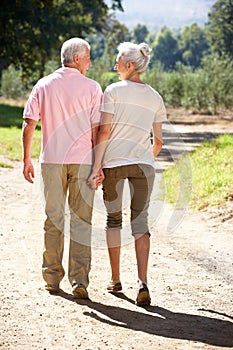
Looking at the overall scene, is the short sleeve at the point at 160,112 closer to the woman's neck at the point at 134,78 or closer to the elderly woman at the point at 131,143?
the elderly woman at the point at 131,143

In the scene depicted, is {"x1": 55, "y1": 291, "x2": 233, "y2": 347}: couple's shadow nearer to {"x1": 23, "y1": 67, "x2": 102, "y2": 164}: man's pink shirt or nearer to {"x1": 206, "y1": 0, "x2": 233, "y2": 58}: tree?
{"x1": 23, "y1": 67, "x2": 102, "y2": 164}: man's pink shirt

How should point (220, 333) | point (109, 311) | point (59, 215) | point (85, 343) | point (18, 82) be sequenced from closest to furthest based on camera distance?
point (85, 343) → point (220, 333) → point (109, 311) → point (59, 215) → point (18, 82)

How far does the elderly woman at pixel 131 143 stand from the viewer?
20.4 feet

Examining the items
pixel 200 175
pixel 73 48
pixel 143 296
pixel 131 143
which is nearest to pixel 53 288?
pixel 143 296

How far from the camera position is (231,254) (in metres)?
8.44

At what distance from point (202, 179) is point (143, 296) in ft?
21.5

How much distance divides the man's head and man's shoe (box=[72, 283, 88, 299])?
165 centimetres

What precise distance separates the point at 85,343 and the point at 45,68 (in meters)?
40.7

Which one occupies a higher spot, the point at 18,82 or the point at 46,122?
the point at 46,122

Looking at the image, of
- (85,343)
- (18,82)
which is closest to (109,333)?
(85,343)

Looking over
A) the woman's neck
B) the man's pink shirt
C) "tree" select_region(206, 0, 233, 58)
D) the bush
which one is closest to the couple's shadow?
the man's pink shirt

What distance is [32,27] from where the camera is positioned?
A: 35188 mm

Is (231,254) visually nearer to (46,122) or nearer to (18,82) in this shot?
(46,122)

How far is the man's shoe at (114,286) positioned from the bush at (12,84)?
38.1 m
